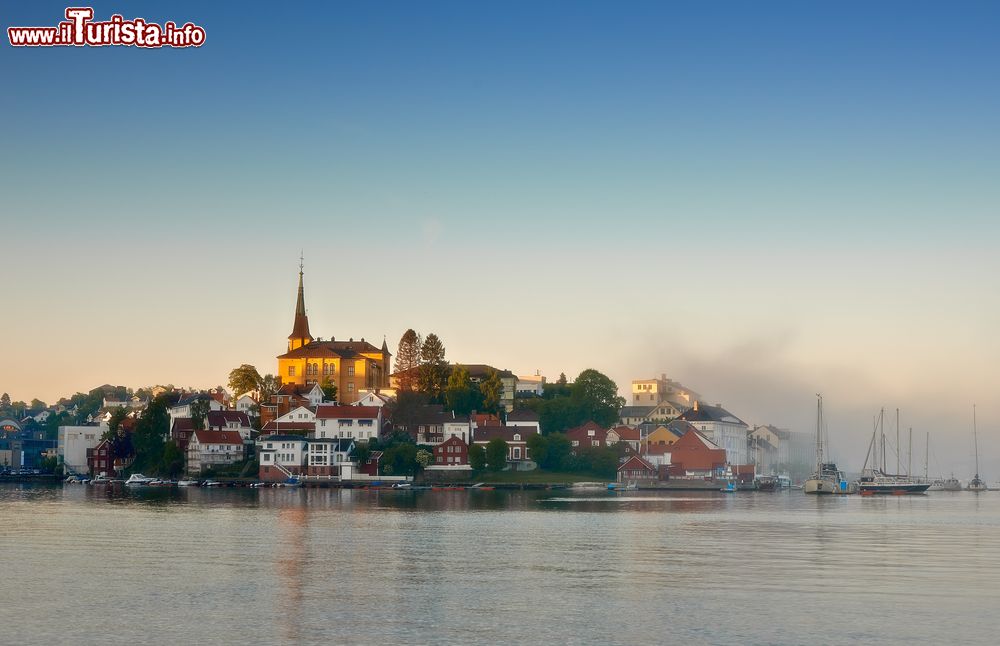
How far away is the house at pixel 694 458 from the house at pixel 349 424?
38798 millimetres

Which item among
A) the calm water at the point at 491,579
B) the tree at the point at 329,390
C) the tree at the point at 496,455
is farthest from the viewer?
the tree at the point at 329,390

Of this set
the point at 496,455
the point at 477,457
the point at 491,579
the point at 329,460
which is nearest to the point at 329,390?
the point at 329,460

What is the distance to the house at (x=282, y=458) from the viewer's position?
13750cm

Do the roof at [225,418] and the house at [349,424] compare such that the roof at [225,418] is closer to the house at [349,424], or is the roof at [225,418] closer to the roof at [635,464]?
the house at [349,424]

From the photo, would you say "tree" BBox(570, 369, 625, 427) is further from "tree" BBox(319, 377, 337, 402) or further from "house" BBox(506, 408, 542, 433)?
"tree" BBox(319, 377, 337, 402)

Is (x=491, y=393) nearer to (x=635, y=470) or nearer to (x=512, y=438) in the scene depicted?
(x=512, y=438)

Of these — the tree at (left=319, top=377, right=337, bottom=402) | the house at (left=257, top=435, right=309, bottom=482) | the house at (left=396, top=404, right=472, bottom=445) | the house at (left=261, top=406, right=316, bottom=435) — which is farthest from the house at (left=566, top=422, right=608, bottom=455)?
the tree at (left=319, top=377, right=337, bottom=402)

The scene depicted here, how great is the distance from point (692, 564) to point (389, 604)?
17.1m

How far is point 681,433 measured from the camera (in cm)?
15550

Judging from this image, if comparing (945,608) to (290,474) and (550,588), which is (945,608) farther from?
(290,474)

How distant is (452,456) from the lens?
138375 mm

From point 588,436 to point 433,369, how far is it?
2651cm

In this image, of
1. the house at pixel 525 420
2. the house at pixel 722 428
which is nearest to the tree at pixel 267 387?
the house at pixel 525 420

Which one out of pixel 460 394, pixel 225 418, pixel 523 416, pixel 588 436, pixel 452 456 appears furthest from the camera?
pixel 460 394
